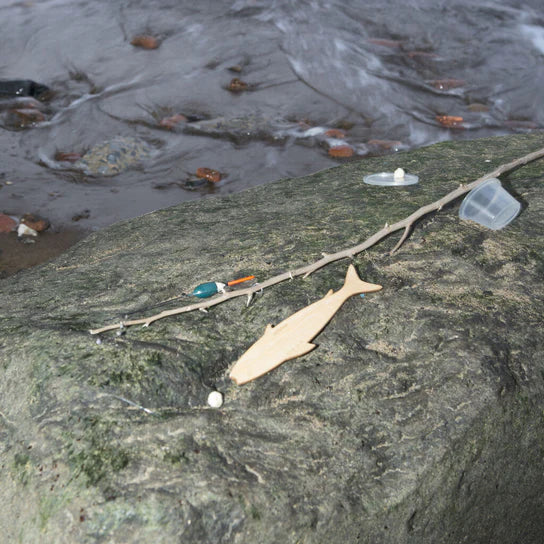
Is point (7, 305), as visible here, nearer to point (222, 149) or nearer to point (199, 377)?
point (199, 377)

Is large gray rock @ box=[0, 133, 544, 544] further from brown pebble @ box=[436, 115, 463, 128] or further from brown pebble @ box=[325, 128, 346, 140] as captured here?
brown pebble @ box=[436, 115, 463, 128]

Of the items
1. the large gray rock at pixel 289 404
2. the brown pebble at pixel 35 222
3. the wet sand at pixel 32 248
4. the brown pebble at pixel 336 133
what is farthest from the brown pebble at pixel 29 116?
the large gray rock at pixel 289 404

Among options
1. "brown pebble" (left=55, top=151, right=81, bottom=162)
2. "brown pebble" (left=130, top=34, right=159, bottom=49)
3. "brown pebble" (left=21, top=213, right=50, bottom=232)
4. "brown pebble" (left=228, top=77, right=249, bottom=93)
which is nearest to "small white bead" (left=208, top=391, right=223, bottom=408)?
"brown pebble" (left=21, top=213, right=50, bottom=232)

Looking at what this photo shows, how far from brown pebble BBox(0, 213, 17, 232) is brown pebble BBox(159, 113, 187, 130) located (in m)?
2.28

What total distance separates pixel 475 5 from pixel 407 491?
→ 1136 centimetres

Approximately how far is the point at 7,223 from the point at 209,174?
182 centimetres

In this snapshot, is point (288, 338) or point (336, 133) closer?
point (288, 338)

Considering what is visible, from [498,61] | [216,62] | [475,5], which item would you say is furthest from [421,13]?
[216,62]

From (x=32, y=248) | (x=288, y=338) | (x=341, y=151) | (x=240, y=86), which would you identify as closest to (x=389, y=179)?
(x=288, y=338)

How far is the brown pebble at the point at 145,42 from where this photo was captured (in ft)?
30.8

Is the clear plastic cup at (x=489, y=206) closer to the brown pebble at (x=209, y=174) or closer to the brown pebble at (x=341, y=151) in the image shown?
the brown pebble at (x=209, y=174)

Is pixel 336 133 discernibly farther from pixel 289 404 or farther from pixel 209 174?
pixel 289 404

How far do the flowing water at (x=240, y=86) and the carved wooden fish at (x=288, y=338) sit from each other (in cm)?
370

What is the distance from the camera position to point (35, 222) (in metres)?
5.23
